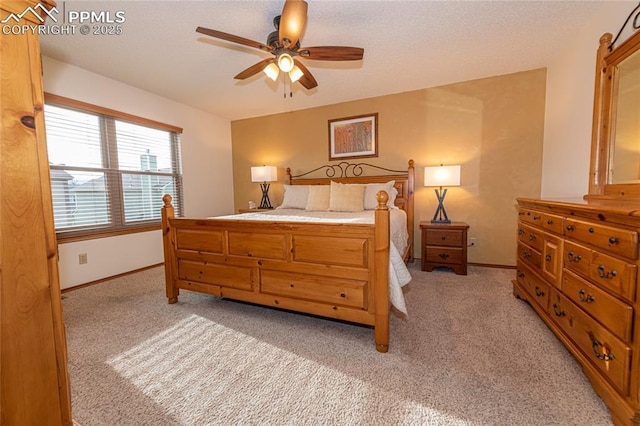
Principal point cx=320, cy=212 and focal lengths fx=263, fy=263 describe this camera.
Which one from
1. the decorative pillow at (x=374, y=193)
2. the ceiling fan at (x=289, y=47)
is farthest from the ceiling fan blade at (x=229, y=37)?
the decorative pillow at (x=374, y=193)

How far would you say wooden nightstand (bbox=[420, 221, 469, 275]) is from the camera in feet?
10.3

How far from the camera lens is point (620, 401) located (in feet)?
3.60

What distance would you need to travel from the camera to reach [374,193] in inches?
133

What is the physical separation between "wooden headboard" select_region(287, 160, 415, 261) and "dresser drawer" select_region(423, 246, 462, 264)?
402mm

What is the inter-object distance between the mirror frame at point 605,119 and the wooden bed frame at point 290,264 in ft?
5.58

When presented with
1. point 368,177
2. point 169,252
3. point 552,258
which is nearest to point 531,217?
point 552,258

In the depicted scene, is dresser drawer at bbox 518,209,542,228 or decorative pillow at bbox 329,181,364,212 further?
decorative pillow at bbox 329,181,364,212

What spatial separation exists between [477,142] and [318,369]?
329cm

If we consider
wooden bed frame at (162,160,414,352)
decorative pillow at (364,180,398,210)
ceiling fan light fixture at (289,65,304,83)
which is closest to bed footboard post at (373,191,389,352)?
wooden bed frame at (162,160,414,352)

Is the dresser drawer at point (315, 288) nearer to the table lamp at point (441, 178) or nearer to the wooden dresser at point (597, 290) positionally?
the wooden dresser at point (597, 290)

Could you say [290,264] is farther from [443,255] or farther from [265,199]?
[265,199]

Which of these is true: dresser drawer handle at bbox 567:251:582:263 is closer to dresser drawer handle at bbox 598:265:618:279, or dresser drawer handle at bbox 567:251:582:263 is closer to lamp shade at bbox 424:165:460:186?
dresser drawer handle at bbox 598:265:618:279

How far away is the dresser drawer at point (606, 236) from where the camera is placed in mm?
1082

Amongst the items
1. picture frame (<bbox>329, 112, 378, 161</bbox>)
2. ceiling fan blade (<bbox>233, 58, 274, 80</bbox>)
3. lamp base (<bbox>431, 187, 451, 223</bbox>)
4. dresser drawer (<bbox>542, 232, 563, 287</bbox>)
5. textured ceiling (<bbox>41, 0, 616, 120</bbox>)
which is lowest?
dresser drawer (<bbox>542, 232, 563, 287</bbox>)
